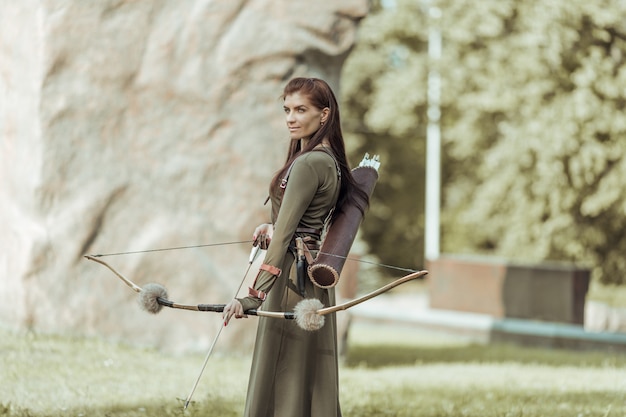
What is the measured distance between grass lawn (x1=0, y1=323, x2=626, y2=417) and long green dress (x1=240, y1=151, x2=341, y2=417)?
1.66 metres

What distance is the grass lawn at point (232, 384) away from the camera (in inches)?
269

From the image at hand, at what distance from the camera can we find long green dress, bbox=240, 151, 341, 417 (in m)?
4.82

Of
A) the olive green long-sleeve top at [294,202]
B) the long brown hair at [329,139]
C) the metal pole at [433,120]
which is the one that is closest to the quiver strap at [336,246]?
the long brown hair at [329,139]

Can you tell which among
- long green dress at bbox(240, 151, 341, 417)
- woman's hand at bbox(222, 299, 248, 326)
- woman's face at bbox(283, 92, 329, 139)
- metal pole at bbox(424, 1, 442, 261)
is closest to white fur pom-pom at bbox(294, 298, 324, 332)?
woman's hand at bbox(222, 299, 248, 326)

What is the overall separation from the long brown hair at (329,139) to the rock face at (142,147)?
401 centimetres

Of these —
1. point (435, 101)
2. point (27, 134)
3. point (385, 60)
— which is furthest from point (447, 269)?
point (385, 60)

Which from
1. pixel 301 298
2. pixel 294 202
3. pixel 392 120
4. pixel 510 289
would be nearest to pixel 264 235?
pixel 301 298

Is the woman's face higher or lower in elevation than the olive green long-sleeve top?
higher

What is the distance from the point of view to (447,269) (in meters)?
16.0

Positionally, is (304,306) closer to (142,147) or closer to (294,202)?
(294,202)

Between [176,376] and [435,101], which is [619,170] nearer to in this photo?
[435,101]

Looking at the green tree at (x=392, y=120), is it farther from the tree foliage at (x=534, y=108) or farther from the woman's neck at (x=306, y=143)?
the woman's neck at (x=306, y=143)

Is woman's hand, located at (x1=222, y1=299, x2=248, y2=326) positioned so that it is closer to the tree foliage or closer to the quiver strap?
the quiver strap

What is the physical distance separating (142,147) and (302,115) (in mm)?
4459
